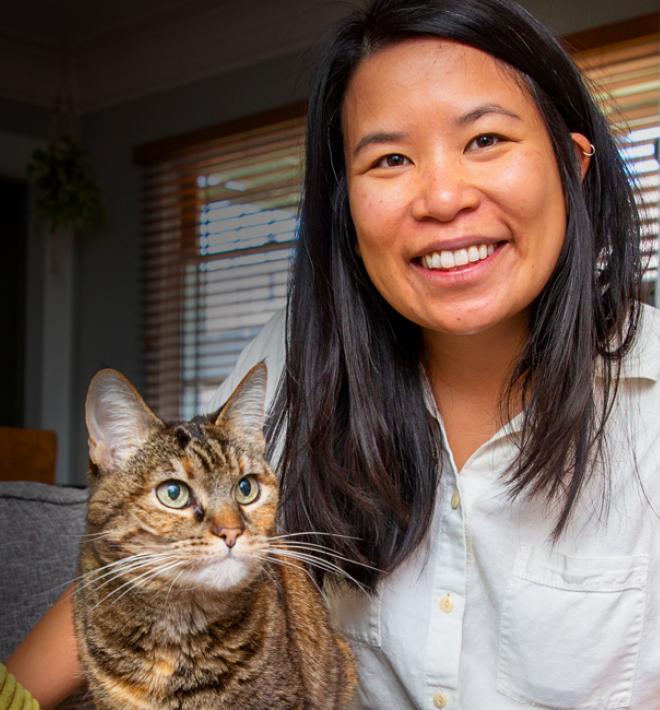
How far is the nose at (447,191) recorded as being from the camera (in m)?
1.07

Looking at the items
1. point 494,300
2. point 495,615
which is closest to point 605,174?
point 494,300

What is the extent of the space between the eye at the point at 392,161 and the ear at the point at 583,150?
0.23m

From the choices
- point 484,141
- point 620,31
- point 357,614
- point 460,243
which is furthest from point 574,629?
point 620,31

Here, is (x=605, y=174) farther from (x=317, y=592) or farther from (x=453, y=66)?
(x=317, y=592)

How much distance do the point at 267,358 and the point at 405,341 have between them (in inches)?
9.2

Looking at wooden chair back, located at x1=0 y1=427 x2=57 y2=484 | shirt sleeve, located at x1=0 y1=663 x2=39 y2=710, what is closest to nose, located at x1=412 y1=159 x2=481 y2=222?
shirt sleeve, located at x1=0 y1=663 x2=39 y2=710

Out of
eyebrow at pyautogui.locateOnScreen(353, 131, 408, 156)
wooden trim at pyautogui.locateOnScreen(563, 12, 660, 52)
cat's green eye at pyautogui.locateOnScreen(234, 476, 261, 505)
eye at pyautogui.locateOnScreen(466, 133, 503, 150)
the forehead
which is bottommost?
cat's green eye at pyautogui.locateOnScreen(234, 476, 261, 505)

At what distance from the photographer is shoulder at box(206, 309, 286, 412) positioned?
1.44 metres

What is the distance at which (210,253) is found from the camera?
14.3 feet

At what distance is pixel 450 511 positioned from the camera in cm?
127

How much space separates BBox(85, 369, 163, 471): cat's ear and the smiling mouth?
0.38 m

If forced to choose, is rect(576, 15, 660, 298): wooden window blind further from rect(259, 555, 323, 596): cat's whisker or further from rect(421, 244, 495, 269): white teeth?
rect(259, 555, 323, 596): cat's whisker

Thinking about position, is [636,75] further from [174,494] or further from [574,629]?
[174,494]

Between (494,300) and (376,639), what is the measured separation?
0.50 meters
